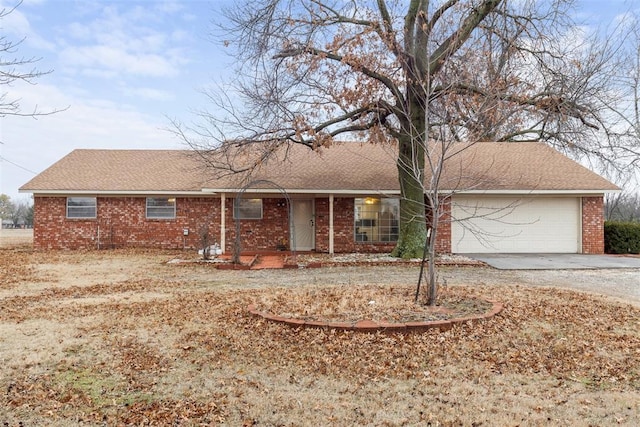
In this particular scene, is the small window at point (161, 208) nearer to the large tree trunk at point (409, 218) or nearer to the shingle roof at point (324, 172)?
the shingle roof at point (324, 172)

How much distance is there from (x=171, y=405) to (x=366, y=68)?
10960 millimetres

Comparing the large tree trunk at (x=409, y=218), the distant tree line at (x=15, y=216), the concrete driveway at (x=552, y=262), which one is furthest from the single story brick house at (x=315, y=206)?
the distant tree line at (x=15, y=216)

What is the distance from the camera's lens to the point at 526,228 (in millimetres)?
16578

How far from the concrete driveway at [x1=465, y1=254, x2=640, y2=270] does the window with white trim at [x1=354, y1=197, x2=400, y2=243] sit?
304cm

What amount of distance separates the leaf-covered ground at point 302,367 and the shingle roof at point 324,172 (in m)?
8.46

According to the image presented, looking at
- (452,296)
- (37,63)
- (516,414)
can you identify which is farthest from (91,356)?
(37,63)

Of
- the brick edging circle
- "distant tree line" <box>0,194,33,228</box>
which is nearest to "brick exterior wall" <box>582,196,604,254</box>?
the brick edging circle

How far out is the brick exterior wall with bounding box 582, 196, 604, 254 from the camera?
16344mm

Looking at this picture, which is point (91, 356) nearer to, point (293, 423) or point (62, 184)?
point (293, 423)

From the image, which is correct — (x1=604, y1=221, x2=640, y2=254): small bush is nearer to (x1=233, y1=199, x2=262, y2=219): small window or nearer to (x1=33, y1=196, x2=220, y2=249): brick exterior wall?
(x1=233, y1=199, x2=262, y2=219): small window

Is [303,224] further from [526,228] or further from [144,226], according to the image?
[526,228]

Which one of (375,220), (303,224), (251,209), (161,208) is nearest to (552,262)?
(375,220)

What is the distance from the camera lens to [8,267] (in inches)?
473

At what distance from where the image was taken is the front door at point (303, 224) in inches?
686
